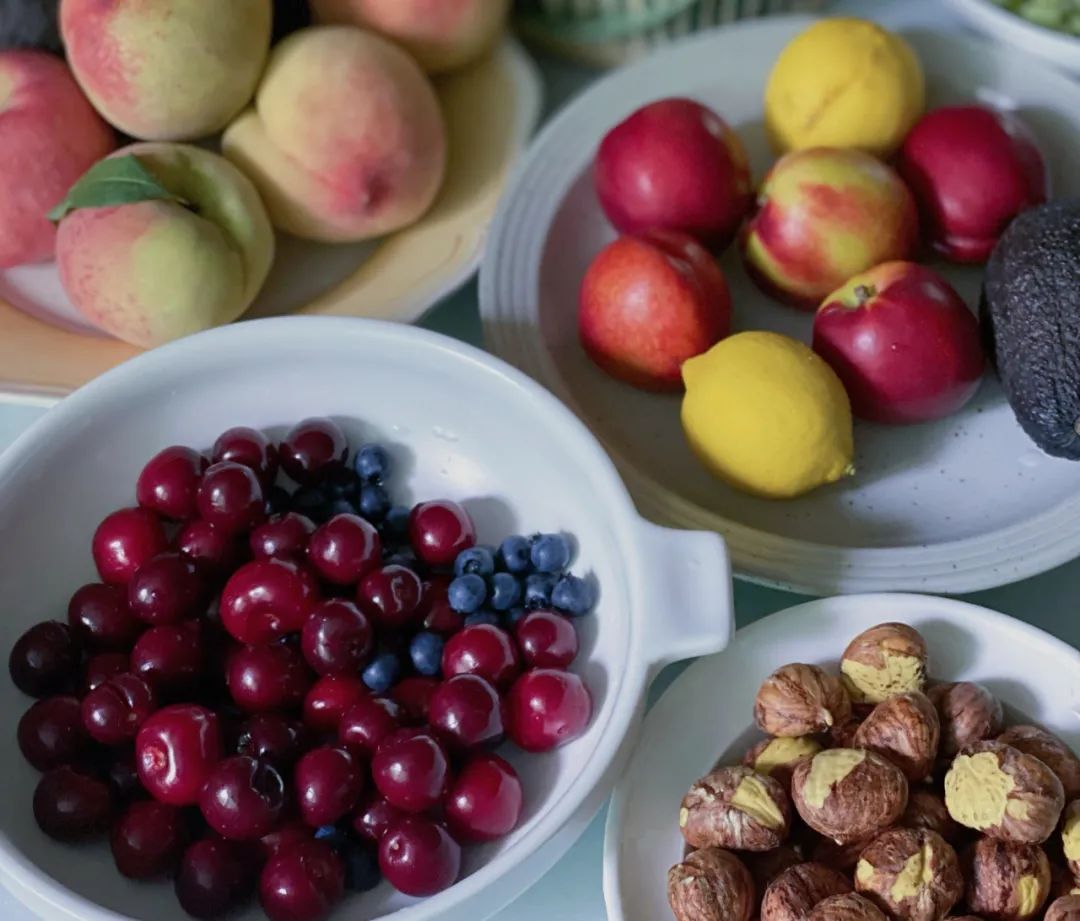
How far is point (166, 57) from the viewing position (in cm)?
77

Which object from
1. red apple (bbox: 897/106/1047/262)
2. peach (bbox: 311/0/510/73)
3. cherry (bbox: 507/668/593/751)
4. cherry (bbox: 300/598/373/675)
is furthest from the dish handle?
peach (bbox: 311/0/510/73)

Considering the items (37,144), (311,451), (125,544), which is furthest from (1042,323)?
(37,144)

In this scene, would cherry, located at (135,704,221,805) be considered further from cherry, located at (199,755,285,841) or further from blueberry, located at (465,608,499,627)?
blueberry, located at (465,608,499,627)

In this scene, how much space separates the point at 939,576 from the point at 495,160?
0.46 meters

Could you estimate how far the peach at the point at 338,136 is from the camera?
79cm

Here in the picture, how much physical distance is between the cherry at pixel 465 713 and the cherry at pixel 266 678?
8 centimetres

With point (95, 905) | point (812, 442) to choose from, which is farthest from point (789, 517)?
point (95, 905)

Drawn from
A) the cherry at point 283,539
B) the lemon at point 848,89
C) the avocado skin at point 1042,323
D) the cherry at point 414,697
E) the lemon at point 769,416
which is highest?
the lemon at point 848,89

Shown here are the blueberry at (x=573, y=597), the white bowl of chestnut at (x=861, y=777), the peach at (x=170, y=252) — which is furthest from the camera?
the peach at (x=170, y=252)

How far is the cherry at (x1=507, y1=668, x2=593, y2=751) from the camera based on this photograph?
0.59 metres

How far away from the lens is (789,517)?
0.72m

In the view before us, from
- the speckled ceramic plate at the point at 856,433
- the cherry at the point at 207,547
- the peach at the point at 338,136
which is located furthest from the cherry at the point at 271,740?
the peach at the point at 338,136

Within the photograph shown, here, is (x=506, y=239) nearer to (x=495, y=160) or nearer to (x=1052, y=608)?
(x=495, y=160)

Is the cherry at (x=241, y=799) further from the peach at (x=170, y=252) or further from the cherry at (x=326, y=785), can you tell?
the peach at (x=170, y=252)
